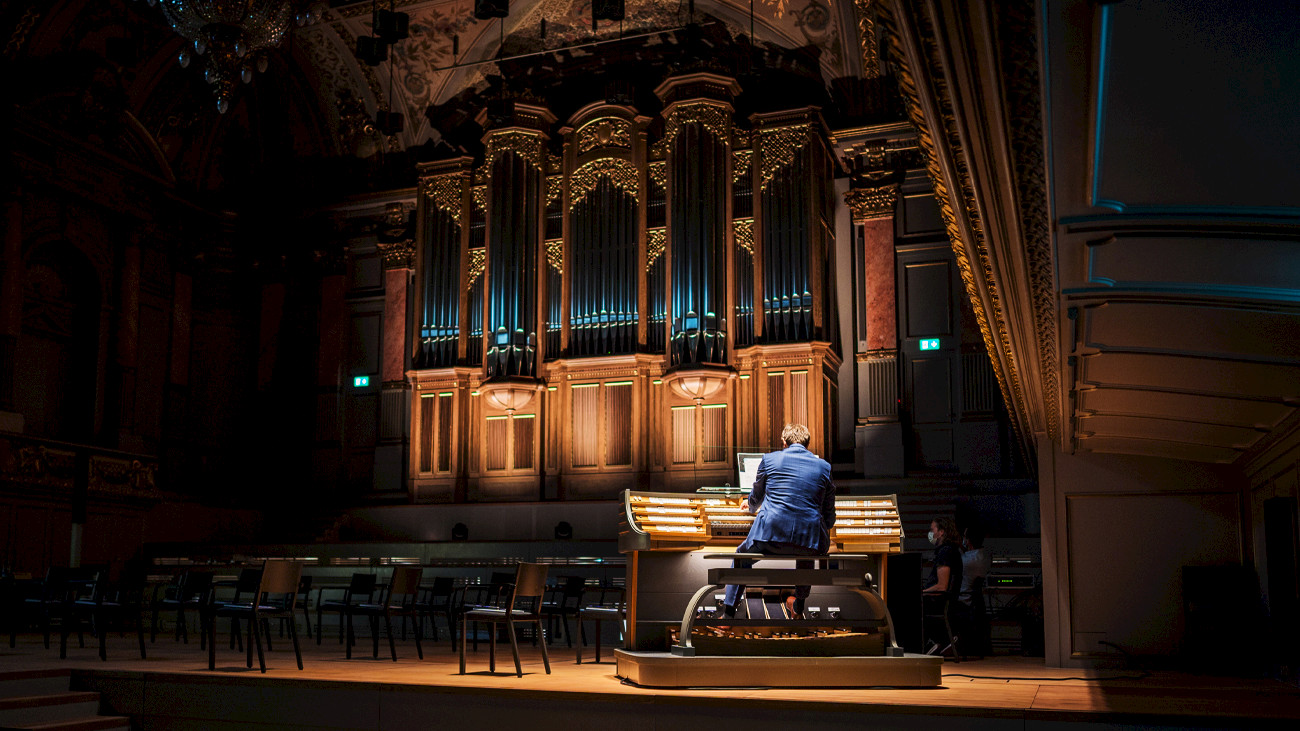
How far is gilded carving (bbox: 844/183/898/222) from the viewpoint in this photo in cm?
1134

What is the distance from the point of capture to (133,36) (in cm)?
1202

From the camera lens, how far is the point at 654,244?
1170 centimetres

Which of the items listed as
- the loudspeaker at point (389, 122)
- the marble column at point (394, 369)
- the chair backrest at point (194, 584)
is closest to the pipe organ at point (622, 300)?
the marble column at point (394, 369)

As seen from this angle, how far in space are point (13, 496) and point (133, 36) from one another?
5047 mm

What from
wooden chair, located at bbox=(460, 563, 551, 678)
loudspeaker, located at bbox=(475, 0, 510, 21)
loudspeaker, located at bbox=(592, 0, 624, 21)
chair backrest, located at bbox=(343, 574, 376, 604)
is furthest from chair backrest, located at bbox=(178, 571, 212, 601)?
loudspeaker, located at bbox=(592, 0, 624, 21)

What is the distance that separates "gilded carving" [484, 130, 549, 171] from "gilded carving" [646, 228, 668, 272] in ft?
5.09

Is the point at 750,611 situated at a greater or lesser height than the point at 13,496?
lesser

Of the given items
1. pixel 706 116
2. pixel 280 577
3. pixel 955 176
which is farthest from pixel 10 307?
pixel 955 176

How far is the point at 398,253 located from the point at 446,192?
104cm

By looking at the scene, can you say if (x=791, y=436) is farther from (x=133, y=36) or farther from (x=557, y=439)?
(x=133, y=36)

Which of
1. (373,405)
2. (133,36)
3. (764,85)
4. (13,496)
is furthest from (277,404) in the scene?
(764,85)

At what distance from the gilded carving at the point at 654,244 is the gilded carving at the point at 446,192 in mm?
2282

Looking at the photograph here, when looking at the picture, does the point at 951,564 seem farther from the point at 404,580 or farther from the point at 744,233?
the point at 744,233

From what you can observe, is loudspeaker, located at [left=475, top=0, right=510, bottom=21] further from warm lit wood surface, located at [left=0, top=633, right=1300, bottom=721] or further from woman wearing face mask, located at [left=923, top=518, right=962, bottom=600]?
woman wearing face mask, located at [left=923, top=518, right=962, bottom=600]
